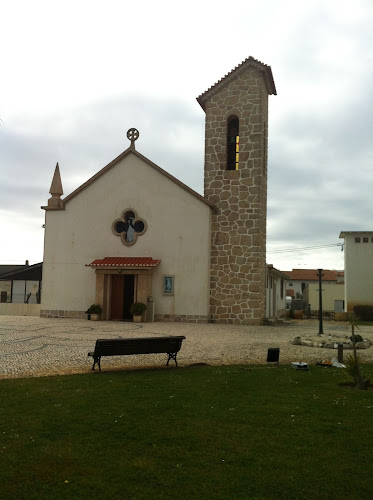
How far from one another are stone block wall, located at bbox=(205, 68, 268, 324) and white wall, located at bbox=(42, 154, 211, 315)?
738mm

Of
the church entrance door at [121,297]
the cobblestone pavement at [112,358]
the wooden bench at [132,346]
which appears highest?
the church entrance door at [121,297]

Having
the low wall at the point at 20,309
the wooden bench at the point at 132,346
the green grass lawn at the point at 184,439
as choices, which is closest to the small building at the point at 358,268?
the low wall at the point at 20,309

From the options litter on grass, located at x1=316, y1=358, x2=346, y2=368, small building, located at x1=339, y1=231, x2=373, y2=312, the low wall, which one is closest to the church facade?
the low wall

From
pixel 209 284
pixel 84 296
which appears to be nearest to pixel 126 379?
pixel 209 284

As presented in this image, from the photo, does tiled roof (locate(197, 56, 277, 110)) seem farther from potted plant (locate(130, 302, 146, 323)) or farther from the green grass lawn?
the green grass lawn

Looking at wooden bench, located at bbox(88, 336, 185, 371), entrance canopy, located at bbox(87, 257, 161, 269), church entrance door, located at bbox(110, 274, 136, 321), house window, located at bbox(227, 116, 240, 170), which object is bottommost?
wooden bench, located at bbox(88, 336, 185, 371)

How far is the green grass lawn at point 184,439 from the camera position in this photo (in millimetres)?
4172

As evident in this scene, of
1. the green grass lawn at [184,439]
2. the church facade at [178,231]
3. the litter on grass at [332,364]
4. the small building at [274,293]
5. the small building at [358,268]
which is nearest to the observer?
the green grass lawn at [184,439]

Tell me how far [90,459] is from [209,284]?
752 inches

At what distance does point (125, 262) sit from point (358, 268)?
19.7 meters

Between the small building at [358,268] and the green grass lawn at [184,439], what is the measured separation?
Answer: 95.2ft

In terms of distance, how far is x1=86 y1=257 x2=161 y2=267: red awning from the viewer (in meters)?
23.5

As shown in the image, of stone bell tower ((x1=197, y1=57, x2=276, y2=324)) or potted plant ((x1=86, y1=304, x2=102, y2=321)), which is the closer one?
stone bell tower ((x1=197, y1=57, x2=276, y2=324))

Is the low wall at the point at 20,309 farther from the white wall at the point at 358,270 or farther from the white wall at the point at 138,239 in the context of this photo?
the white wall at the point at 358,270
